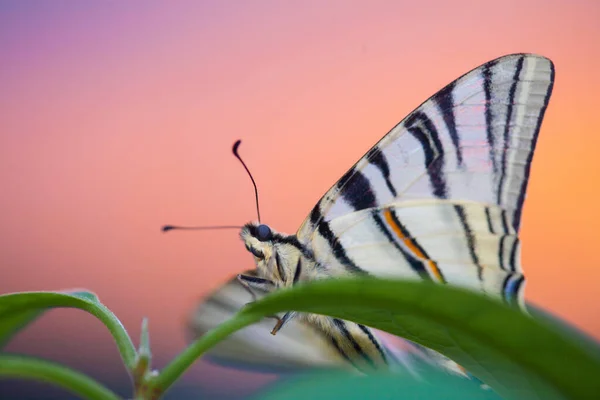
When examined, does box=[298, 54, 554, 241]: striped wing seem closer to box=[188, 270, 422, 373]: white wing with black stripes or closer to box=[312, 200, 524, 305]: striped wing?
box=[312, 200, 524, 305]: striped wing

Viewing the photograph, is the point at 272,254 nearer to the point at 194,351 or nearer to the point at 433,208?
the point at 433,208

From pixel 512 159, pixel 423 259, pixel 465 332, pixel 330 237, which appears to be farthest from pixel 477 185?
pixel 465 332

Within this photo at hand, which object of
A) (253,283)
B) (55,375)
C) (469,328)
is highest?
(55,375)

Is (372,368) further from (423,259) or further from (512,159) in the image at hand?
(512,159)

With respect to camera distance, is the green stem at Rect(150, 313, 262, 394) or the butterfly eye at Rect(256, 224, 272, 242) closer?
the green stem at Rect(150, 313, 262, 394)

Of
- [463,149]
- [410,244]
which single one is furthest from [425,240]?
[463,149]

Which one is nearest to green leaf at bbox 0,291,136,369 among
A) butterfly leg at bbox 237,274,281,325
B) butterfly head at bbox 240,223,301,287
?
butterfly leg at bbox 237,274,281,325
